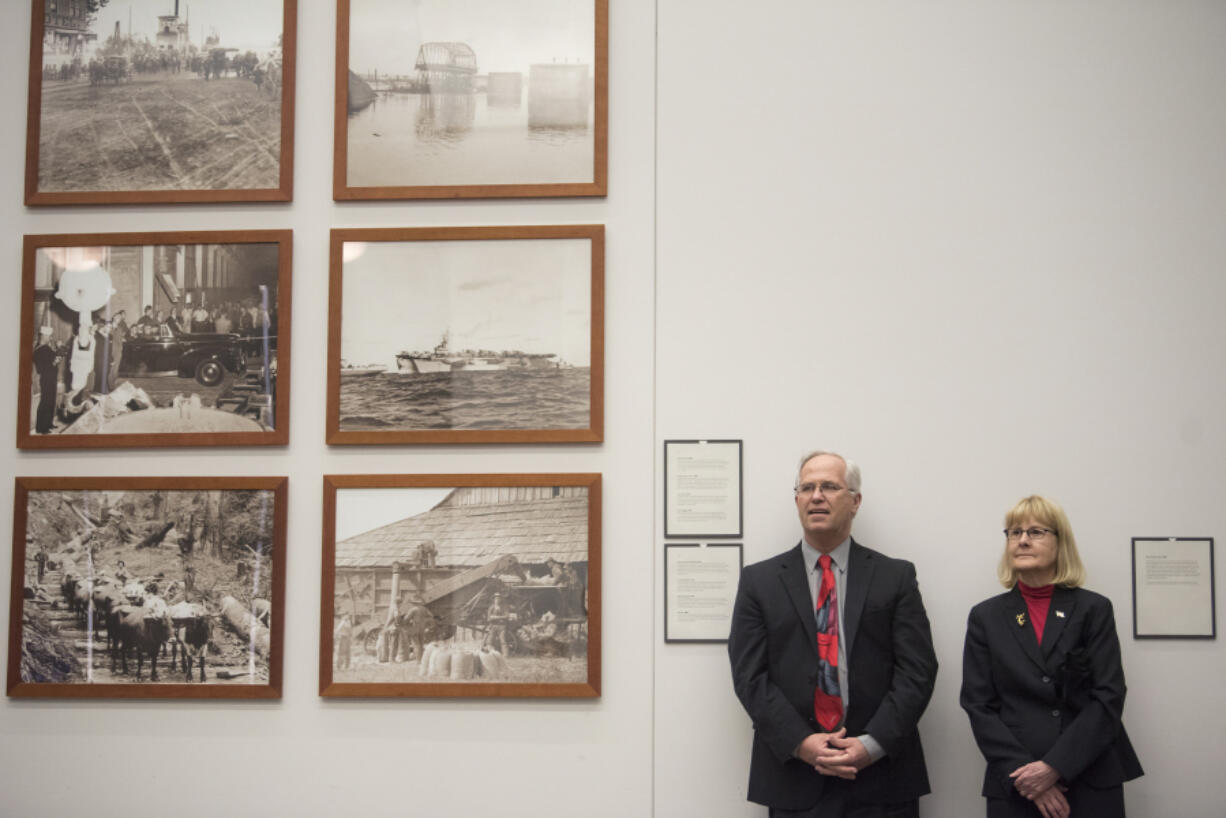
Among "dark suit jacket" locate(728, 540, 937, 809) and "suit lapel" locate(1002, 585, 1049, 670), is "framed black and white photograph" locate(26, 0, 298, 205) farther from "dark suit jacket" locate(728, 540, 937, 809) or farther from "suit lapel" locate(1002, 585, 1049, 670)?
"suit lapel" locate(1002, 585, 1049, 670)

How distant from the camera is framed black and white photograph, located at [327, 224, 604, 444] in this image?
13.7ft

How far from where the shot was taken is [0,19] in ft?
14.7

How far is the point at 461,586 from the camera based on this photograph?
412cm

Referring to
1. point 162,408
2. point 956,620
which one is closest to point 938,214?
point 956,620

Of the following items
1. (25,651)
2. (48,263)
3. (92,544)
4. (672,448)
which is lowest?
(25,651)

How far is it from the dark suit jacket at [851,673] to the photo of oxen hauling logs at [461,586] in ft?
2.31

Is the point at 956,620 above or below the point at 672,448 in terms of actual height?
below

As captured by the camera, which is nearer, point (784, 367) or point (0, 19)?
point (784, 367)

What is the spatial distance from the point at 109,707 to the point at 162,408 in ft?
4.22

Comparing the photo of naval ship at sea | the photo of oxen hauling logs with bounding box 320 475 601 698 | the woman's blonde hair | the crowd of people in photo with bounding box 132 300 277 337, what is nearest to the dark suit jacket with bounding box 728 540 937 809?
the woman's blonde hair

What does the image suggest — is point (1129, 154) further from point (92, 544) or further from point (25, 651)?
point (25, 651)

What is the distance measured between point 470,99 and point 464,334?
1.02 m

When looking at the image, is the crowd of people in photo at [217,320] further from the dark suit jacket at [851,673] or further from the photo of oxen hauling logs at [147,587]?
the dark suit jacket at [851,673]

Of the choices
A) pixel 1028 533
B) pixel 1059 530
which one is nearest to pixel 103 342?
pixel 1028 533
